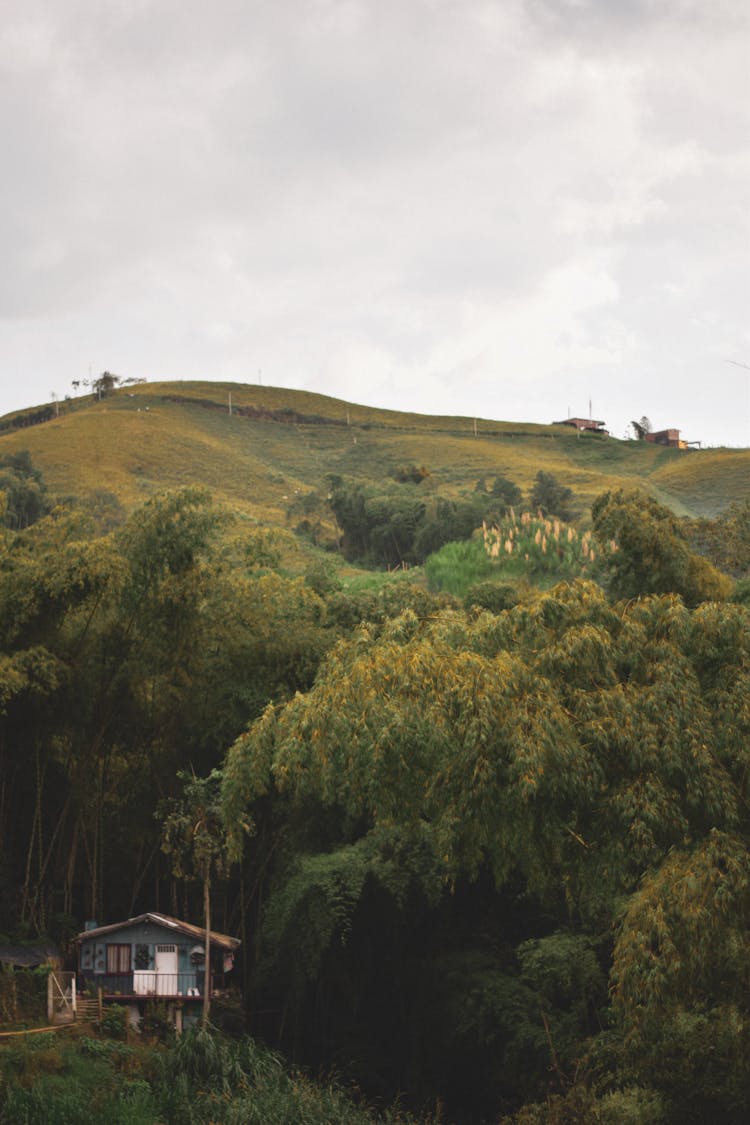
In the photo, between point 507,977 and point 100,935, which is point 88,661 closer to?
point 100,935

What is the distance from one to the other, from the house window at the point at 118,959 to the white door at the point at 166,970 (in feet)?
1.70

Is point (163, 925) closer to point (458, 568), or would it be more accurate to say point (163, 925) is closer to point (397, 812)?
point (397, 812)

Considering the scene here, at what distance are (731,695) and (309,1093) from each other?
26.4 ft

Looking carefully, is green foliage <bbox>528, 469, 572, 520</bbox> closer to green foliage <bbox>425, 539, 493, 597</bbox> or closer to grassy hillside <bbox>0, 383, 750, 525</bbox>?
grassy hillside <bbox>0, 383, 750, 525</bbox>

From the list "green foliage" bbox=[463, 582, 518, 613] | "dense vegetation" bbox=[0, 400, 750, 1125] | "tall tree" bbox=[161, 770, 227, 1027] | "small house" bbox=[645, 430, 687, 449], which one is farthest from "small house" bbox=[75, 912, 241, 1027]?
"small house" bbox=[645, 430, 687, 449]

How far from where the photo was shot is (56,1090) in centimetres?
1368

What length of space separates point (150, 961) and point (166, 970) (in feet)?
1.04

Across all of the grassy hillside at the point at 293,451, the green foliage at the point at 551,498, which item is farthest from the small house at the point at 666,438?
the green foliage at the point at 551,498

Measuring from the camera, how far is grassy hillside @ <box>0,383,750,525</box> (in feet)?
211

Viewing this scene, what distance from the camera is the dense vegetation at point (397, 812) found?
9.39m

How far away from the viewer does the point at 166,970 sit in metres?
19.3

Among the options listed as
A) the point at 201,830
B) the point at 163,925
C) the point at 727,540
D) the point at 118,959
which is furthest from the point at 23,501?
the point at 201,830

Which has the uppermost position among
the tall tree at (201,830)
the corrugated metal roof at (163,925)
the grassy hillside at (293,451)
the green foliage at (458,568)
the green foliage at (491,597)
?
the grassy hillside at (293,451)

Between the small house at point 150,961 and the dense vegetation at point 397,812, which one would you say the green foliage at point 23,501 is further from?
the small house at point 150,961
